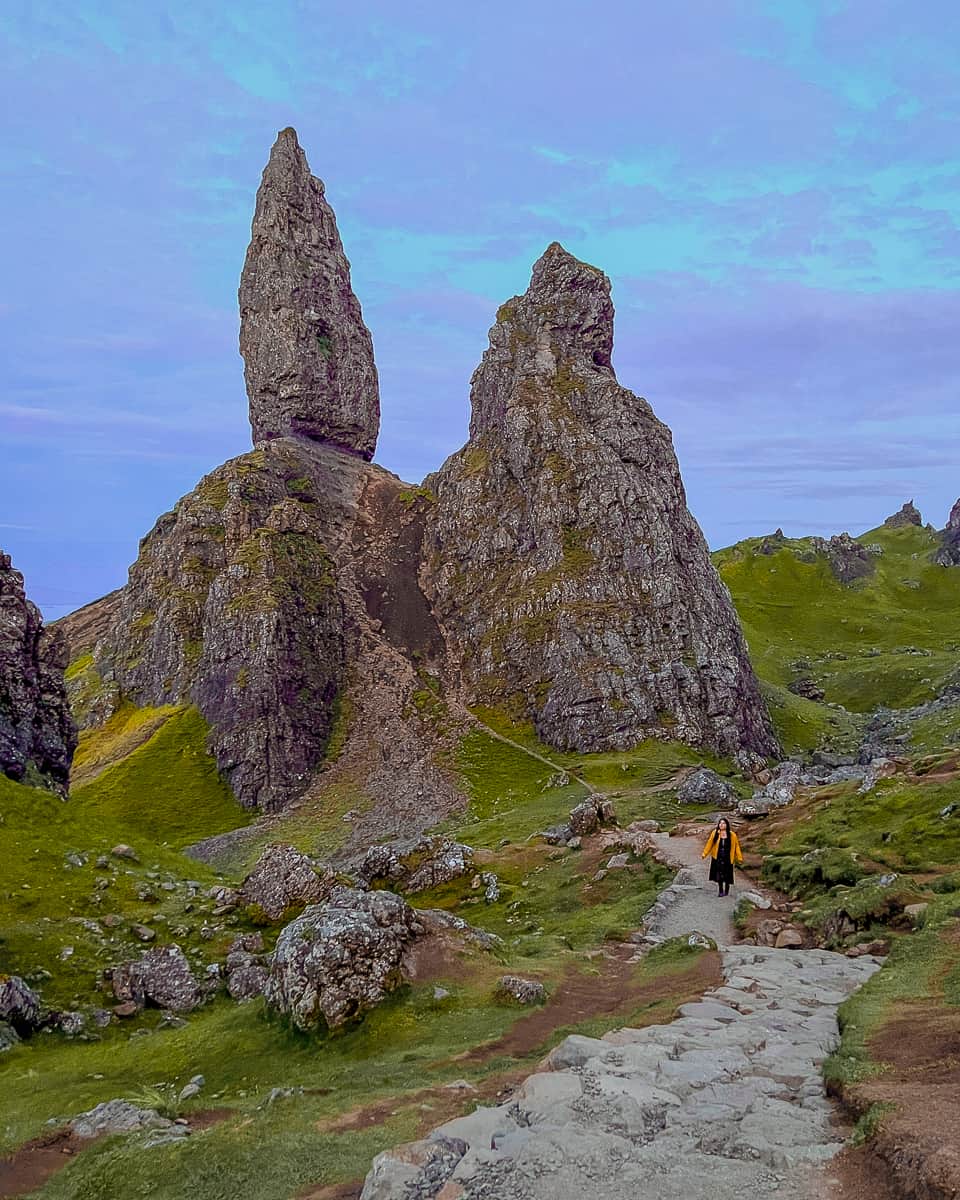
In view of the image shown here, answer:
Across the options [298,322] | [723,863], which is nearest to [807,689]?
[723,863]

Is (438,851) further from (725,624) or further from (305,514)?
(305,514)

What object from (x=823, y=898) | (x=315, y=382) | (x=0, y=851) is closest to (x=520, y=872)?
(x=823, y=898)

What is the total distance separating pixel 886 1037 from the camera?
1639cm

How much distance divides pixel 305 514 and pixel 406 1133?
12338 cm

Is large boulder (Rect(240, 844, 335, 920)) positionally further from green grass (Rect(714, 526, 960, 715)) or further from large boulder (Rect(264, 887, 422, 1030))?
green grass (Rect(714, 526, 960, 715))

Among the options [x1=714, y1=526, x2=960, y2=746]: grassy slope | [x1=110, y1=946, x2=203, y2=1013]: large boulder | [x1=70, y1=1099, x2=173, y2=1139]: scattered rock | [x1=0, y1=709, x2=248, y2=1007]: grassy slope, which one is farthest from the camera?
[x1=714, y1=526, x2=960, y2=746]: grassy slope

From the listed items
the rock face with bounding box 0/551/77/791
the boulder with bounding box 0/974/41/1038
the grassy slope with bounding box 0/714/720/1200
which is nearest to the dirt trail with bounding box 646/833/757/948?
the grassy slope with bounding box 0/714/720/1200

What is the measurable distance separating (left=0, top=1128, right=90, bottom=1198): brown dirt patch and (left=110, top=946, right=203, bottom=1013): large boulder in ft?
35.7

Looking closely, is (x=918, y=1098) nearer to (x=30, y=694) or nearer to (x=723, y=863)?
(x=723, y=863)

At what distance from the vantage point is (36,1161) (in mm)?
17781

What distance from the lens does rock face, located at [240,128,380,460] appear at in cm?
15488

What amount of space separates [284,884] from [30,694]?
28.9 meters

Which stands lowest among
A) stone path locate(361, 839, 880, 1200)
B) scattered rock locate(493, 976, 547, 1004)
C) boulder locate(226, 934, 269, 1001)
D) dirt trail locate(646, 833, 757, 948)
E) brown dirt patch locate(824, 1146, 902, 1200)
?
dirt trail locate(646, 833, 757, 948)

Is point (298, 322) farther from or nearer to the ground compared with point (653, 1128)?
farther from the ground
